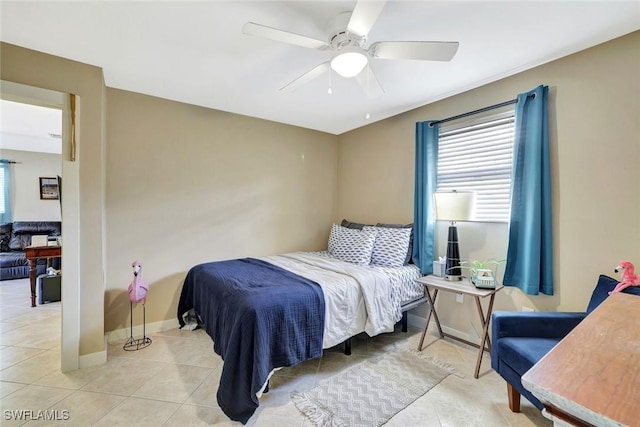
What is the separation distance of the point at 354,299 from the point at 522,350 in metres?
1.14

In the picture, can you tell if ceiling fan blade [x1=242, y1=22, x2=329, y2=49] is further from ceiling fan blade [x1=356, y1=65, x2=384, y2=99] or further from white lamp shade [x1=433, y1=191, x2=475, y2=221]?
white lamp shade [x1=433, y1=191, x2=475, y2=221]

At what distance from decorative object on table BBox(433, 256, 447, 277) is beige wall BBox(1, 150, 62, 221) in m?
6.92

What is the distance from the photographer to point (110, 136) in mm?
2707

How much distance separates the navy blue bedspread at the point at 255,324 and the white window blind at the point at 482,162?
1.79 metres

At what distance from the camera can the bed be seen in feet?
5.63

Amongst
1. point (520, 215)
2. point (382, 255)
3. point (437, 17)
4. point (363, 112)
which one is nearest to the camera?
point (437, 17)

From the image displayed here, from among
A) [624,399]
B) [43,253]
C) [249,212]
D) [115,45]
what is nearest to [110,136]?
[115,45]

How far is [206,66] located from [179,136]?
1.04 m

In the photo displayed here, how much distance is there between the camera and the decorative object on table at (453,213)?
244cm

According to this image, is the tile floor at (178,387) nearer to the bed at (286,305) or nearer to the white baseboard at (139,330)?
the white baseboard at (139,330)

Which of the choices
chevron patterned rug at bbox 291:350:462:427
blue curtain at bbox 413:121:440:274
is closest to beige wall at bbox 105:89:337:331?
blue curtain at bbox 413:121:440:274

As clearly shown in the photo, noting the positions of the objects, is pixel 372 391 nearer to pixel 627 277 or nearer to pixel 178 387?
pixel 178 387

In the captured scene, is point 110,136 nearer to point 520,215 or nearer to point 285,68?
point 285,68

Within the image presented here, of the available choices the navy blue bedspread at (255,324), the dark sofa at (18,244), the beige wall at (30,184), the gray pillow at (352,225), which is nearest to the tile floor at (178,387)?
the navy blue bedspread at (255,324)
